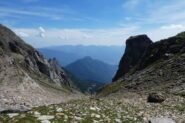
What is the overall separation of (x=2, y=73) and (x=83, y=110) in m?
69.5

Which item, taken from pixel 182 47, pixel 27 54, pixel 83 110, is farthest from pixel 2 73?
pixel 27 54

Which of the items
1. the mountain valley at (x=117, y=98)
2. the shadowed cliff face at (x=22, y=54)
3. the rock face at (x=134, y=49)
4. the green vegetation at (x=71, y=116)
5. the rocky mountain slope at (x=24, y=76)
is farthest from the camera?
the rock face at (x=134, y=49)

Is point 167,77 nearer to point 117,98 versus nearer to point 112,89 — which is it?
point 117,98

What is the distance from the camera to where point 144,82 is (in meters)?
58.6

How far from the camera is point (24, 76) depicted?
8812 cm

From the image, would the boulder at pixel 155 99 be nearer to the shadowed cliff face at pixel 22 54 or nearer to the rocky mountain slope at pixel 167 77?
the rocky mountain slope at pixel 167 77

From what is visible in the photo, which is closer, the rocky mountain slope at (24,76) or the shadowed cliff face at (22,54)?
the rocky mountain slope at (24,76)

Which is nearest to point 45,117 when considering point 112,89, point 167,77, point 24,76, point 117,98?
point 117,98

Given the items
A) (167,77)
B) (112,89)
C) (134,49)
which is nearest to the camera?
(167,77)

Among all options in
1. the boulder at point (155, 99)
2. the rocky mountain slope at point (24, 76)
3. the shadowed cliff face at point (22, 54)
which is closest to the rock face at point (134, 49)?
the rocky mountain slope at point (24, 76)

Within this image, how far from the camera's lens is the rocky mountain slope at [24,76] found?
61.7 metres

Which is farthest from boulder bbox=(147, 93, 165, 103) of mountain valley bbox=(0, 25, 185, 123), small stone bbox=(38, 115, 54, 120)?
small stone bbox=(38, 115, 54, 120)

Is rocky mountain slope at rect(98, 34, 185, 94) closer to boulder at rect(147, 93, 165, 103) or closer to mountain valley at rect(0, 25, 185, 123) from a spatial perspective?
mountain valley at rect(0, 25, 185, 123)

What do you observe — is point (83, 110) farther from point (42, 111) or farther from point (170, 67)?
point (170, 67)
